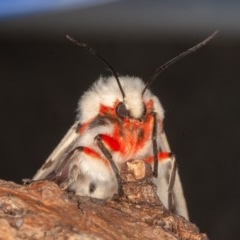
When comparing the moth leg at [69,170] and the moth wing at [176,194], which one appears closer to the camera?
the moth leg at [69,170]

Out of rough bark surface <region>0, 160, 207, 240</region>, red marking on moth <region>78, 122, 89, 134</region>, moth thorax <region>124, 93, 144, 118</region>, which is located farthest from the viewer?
red marking on moth <region>78, 122, 89, 134</region>

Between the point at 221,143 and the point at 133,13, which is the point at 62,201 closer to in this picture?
the point at 221,143

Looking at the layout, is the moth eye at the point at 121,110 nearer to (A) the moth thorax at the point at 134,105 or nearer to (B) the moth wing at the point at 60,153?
(A) the moth thorax at the point at 134,105

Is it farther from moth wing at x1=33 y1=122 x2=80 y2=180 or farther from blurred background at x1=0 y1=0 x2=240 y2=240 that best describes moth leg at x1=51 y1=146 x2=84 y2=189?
blurred background at x1=0 y1=0 x2=240 y2=240

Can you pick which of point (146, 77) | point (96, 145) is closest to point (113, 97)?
point (96, 145)

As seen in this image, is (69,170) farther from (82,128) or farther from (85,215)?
(85,215)

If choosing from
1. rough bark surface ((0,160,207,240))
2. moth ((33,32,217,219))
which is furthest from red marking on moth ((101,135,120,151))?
rough bark surface ((0,160,207,240))

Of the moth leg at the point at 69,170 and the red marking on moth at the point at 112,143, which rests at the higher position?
the red marking on moth at the point at 112,143

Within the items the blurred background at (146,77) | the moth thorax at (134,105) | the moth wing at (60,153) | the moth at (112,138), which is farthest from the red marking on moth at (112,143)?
the blurred background at (146,77)
